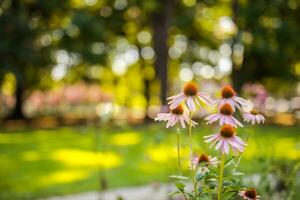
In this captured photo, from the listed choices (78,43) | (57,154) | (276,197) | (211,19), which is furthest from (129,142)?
(211,19)

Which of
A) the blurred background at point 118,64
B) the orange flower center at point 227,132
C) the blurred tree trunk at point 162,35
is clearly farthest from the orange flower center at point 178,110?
the blurred tree trunk at point 162,35

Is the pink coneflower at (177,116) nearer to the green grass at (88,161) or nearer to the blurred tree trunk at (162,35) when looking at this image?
the green grass at (88,161)

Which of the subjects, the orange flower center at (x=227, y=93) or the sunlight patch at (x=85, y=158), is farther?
the sunlight patch at (x=85, y=158)

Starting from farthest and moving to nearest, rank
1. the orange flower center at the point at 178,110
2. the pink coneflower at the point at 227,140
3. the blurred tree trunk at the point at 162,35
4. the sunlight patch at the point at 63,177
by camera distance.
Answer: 1. the blurred tree trunk at the point at 162,35
2. the sunlight patch at the point at 63,177
3. the orange flower center at the point at 178,110
4. the pink coneflower at the point at 227,140

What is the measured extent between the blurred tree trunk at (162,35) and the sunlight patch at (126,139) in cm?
554

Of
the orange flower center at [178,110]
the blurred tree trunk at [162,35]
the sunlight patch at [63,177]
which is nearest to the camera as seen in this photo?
the orange flower center at [178,110]

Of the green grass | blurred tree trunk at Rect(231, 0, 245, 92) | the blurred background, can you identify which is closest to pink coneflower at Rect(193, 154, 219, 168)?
the green grass

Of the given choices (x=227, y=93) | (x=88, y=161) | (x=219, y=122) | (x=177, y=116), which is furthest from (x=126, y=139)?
(x=219, y=122)

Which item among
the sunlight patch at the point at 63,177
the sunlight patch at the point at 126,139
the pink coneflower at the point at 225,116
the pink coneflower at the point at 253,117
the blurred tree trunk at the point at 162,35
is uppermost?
the blurred tree trunk at the point at 162,35

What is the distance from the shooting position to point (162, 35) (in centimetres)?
2555

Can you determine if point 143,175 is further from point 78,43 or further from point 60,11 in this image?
point 60,11

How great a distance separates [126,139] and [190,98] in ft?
52.4

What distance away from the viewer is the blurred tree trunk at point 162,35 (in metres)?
25.5

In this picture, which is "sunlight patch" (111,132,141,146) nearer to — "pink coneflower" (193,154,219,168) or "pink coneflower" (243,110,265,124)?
"pink coneflower" (193,154,219,168)
